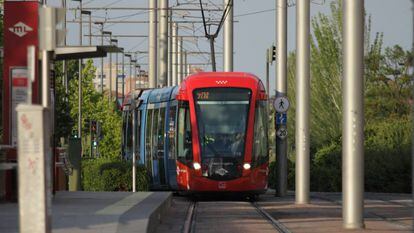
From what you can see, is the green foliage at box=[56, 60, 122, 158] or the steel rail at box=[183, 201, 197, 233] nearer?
the steel rail at box=[183, 201, 197, 233]

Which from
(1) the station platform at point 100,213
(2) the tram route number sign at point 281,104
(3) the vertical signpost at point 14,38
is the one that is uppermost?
(3) the vertical signpost at point 14,38

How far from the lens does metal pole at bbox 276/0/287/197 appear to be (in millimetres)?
30734

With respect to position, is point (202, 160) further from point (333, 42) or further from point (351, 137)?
point (333, 42)

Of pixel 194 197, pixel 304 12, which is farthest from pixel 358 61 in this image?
pixel 194 197

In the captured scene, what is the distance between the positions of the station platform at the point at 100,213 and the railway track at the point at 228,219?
0.66 meters

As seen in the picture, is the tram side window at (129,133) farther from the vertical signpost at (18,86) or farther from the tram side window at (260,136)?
the vertical signpost at (18,86)

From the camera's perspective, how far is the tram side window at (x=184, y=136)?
28.7 meters

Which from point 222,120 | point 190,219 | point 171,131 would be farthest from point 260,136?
point 190,219

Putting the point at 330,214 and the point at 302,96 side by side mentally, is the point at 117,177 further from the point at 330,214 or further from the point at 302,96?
the point at 330,214

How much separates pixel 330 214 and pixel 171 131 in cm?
786

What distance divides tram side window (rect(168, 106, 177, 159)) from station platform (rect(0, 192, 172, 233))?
659cm

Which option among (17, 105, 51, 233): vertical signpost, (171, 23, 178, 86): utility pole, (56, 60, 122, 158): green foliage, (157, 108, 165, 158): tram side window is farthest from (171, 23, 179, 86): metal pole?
(17, 105, 51, 233): vertical signpost

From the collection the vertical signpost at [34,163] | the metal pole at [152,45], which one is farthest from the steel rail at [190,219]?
the metal pole at [152,45]

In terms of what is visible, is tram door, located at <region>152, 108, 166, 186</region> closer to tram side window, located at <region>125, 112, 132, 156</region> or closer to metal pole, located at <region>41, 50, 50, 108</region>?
tram side window, located at <region>125, 112, 132, 156</region>
